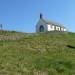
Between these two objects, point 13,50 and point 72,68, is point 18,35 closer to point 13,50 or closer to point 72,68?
point 13,50

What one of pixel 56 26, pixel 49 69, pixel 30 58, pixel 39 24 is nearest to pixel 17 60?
pixel 30 58

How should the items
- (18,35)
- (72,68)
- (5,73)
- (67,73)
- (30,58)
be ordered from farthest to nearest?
(18,35) → (30,58) → (72,68) → (67,73) → (5,73)

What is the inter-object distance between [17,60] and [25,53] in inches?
188

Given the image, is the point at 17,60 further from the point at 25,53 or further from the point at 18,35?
the point at 18,35

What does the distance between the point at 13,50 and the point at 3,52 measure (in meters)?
2.24

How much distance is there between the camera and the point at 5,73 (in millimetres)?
24531

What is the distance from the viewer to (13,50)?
36062mm

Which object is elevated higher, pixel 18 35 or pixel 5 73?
pixel 18 35

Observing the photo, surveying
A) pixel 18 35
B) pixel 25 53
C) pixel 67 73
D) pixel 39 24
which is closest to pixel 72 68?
pixel 67 73

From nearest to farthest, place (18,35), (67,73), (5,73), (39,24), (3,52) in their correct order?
(5,73) < (67,73) < (3,52) < (18,35) < (39,24)

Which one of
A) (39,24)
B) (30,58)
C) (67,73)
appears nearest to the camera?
(67,73)

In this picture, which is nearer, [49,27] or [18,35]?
[18,35]

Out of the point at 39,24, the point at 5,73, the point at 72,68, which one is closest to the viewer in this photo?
the point at 5,73

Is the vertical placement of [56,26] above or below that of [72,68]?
above
